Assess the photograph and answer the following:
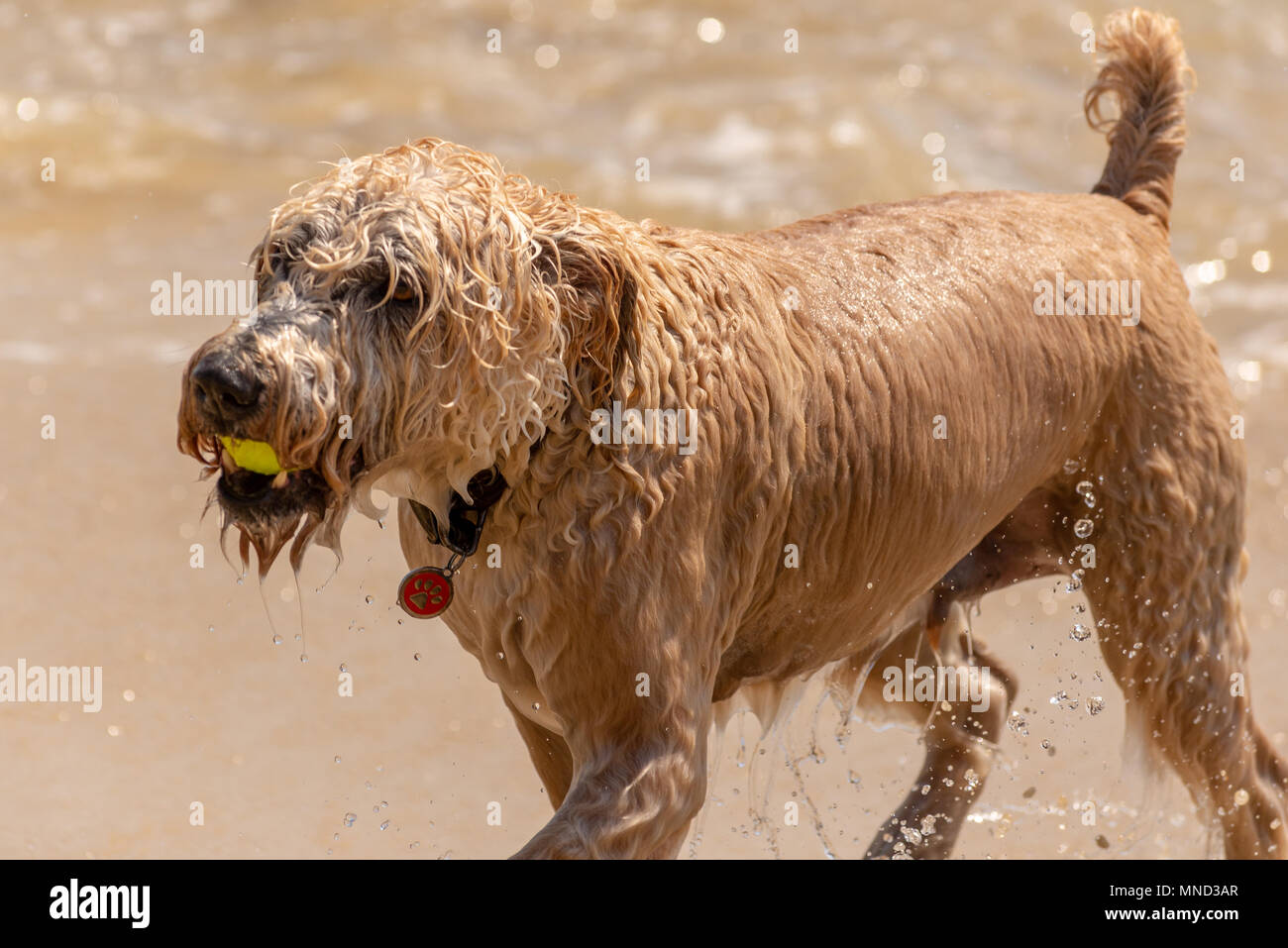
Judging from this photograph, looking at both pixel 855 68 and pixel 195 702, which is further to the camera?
pixel 855 68

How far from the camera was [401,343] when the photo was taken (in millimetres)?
2986

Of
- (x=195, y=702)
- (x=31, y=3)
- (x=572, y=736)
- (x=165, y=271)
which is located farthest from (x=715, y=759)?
(x=31, y=3)

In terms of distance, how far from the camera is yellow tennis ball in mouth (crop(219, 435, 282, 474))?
293 cm

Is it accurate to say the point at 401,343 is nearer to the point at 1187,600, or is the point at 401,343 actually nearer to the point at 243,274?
the point at 1187,600

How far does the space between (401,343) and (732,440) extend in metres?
0.87

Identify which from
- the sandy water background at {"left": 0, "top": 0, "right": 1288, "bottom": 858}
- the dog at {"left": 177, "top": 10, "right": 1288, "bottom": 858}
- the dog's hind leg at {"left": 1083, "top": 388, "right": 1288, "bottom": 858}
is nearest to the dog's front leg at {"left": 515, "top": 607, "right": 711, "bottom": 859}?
the dog at {"left": 177, "top": 10, "right": 1288, "bottom": 858}

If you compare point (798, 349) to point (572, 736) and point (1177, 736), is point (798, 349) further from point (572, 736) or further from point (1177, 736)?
point (1177, 736)

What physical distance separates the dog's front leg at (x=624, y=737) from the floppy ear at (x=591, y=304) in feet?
1.67

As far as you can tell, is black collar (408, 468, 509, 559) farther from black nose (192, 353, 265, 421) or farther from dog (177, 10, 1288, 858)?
black nose (192, 353, 265, 421)

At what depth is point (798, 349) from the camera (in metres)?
3.76

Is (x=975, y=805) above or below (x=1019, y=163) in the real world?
below

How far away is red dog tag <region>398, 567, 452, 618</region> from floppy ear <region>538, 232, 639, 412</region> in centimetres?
50

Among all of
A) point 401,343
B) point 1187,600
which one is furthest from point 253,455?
point 1187,600

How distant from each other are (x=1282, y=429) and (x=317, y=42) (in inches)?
304
